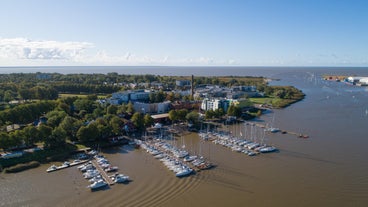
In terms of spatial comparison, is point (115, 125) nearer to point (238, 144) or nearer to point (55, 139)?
point (55, 139)

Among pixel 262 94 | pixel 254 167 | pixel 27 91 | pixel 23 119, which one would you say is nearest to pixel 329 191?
pixel 254 167

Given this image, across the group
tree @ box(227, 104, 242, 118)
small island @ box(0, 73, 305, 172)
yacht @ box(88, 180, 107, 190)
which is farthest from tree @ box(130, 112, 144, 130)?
tree @ box(227, 104, 242, 118)

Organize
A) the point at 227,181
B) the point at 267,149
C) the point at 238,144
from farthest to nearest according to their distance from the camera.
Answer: the point at 238,144 → the point at 267,149 → the point at 227,181

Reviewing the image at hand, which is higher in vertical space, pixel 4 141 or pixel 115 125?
pixel 115 125

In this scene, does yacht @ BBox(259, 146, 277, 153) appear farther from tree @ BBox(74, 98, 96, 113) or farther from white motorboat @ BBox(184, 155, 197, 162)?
tree @ BBox(74, 98, 96, 113)

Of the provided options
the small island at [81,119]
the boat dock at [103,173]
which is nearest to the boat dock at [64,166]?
the boat dock at [103,173]

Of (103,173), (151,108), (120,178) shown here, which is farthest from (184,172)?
(151,108)

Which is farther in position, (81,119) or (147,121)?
(81,119)
